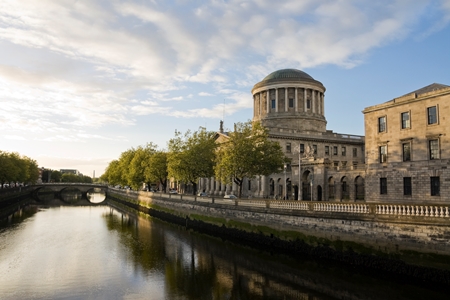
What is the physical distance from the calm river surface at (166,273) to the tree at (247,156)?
1051cm

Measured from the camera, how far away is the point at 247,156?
152 feet

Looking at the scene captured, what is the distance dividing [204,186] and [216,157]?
1389 inches

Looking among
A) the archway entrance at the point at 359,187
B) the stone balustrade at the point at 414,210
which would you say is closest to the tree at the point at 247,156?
the archway entrance at the point at 359,187

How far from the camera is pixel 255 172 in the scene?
1884 inches

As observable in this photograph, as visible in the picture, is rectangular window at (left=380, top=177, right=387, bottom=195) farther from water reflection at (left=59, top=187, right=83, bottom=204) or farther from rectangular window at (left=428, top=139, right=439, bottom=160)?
water reflection at (left=59, top=187, right=83, bottom=204)

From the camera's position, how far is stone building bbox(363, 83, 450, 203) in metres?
36.9

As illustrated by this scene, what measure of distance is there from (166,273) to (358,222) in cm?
1363

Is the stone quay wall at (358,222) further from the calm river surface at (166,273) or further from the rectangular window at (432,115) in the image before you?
the rectangular window at (432,115)

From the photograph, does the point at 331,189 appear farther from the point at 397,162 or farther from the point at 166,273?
the point at 166,273

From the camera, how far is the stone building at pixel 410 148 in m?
36.9

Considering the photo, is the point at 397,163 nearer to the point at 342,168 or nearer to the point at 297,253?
the point at 342,168

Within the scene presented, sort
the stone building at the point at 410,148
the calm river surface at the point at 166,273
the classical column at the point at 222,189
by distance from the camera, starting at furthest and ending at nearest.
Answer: the classical column at the point at 222,189
the stone building at the point at 410,148
the calm river surface at the point at 166,273

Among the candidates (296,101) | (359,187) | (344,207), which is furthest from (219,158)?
(296,101)

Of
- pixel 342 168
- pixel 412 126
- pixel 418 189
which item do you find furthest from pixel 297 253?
pixel 342 168
